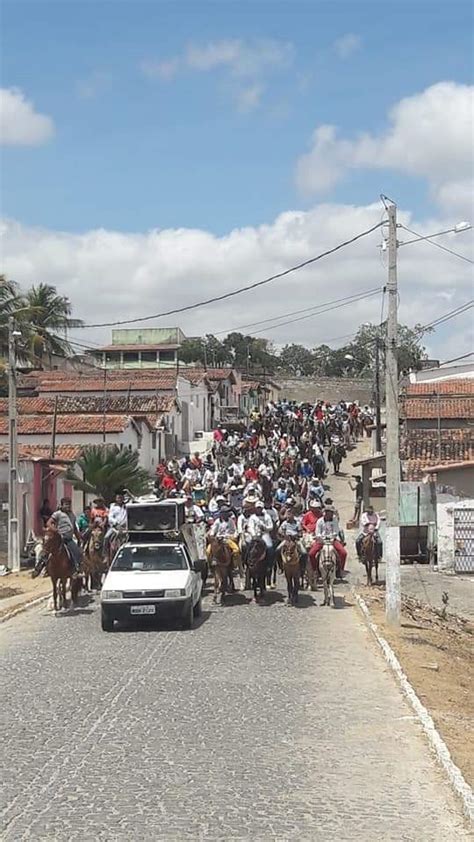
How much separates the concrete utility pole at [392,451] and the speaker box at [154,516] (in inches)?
176

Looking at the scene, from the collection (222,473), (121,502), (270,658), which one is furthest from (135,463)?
(270,658)

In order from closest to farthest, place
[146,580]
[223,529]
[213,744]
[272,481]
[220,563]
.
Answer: [213,744] < [146,580] < [220,563] < [223,529] < [272,481]

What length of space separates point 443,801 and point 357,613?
40.9 feet

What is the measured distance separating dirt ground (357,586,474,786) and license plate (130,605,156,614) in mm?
3912

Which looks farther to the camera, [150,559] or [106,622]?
[150,559]

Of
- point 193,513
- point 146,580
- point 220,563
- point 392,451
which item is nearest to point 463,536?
point 193,513

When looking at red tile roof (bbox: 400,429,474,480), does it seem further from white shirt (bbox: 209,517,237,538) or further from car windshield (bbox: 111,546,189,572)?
car windshield (bbox: 111,546,189,572)

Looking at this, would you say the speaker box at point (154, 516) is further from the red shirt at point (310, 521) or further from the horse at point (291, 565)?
the red shirt at point (310, 521)

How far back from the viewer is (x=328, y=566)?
2123 centimetres

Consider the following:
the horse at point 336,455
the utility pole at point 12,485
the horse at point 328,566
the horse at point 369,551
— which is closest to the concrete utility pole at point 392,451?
the horse at point 328,566

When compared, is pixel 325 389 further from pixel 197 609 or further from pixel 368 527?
pixel 197 609

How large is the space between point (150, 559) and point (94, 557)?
434 cm

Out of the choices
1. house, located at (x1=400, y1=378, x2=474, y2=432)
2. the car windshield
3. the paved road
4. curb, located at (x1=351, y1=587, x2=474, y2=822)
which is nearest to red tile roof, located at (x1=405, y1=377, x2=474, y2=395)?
house, located at (x1=400, y1=378, x2=474, y2=432)

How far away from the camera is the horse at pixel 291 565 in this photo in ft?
68.2
